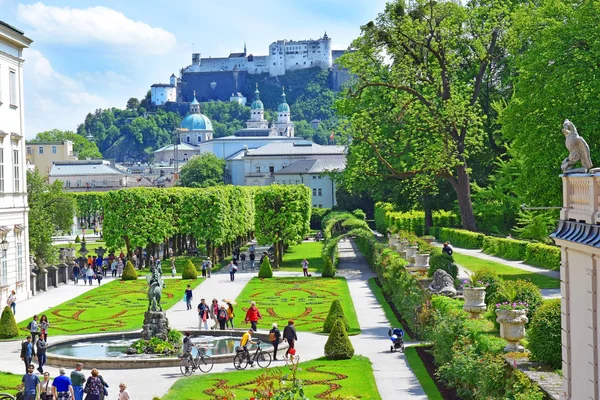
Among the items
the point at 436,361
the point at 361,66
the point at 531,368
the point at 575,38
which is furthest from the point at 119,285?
the point at 531,368

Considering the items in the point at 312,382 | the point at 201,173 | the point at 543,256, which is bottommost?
the point at 312,382

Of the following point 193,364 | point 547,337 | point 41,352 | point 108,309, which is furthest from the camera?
point 108,309

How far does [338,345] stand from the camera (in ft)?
86.3

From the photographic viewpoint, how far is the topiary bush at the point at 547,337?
54.7 feet

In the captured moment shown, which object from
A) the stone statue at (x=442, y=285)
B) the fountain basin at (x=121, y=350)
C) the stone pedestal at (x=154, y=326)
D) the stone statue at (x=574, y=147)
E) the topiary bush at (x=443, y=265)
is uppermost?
the stone statue at (x=574, y=147)

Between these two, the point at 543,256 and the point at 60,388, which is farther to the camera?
the point at 543,256

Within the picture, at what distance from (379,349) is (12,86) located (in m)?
22.0

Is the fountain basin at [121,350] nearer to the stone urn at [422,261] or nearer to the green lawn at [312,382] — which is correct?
the green lawn at [312,382]

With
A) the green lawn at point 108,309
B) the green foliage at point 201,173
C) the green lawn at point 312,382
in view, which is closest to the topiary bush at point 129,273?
the green lawn at point 108,309

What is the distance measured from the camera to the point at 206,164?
156250 millimetres

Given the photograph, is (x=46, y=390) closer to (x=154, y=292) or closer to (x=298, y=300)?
(x=154, y=292)

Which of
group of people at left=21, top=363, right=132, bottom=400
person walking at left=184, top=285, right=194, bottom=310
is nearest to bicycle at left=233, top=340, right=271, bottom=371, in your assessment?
group of people at left=21, top=363, right=132, bottom=400

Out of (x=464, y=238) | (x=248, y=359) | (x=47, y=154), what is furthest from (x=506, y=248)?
(x=47, y=154)

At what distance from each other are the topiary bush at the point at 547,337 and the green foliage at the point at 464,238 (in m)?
35.2
